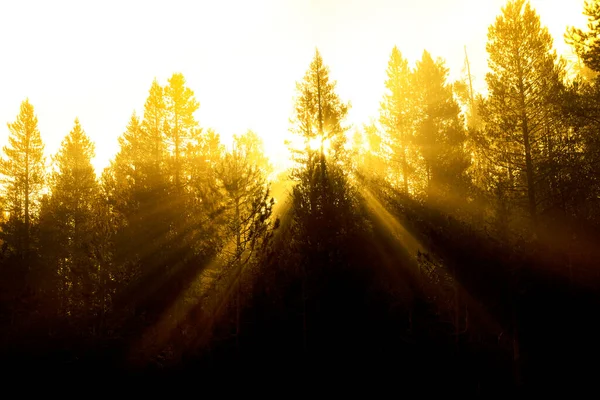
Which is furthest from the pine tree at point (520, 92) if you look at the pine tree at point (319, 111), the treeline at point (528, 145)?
the pine tree at point (319, 111)

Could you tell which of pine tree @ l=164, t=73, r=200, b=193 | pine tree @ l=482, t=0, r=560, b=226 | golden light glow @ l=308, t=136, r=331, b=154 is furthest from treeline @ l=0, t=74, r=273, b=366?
pine tree @ l=482, t=0, r=560, b=226

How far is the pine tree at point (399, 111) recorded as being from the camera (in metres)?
22.8

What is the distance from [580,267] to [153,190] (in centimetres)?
1747

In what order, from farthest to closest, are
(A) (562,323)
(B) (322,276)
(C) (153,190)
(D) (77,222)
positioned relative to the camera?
(D) (77,222), (C) (153,190), (B) (322,276), (A) (562,323)

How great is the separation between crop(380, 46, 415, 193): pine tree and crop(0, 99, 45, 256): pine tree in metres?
25.7

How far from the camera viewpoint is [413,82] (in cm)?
2309

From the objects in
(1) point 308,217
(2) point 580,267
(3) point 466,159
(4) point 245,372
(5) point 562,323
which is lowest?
(4) point 245,372

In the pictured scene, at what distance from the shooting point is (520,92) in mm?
16844

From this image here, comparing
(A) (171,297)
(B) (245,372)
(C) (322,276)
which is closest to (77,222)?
(A) (171,297)

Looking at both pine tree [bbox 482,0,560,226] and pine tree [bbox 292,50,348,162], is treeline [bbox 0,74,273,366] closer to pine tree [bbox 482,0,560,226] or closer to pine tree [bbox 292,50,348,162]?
pine tree [bbox 292,50,348,162]

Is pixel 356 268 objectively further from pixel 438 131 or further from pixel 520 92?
pixel 438 131

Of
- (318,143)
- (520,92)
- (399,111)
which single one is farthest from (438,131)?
(318,143)

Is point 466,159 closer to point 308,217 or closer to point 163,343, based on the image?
point 308,217

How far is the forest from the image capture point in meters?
11.5
